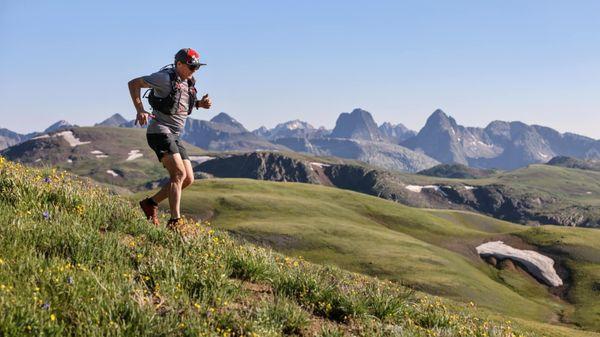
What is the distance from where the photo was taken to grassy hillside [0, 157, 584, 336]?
19.5 feet

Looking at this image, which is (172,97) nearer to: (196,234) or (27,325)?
(196,234)

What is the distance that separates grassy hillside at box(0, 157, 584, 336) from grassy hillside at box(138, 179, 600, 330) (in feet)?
183

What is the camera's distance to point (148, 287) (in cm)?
739

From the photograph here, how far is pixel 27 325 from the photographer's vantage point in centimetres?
544

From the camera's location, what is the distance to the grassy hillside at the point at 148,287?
5953mm

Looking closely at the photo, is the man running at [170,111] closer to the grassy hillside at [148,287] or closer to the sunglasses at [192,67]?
the sunglasses at [192,67]

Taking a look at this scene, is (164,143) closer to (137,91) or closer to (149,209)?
(137,91)

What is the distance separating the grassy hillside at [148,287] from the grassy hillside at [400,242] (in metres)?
55.7

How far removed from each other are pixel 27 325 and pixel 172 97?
20.8ft

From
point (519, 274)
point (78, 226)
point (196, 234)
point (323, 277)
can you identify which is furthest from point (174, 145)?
point (519, 274)

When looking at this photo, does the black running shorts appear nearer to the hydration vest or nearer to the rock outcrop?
the hydration vest

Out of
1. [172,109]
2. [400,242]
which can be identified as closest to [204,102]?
[172,109]

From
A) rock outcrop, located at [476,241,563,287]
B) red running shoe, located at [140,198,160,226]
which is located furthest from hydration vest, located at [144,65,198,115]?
rock outcrop, located at [476,241,563,287]

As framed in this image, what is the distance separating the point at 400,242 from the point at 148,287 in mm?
83748
